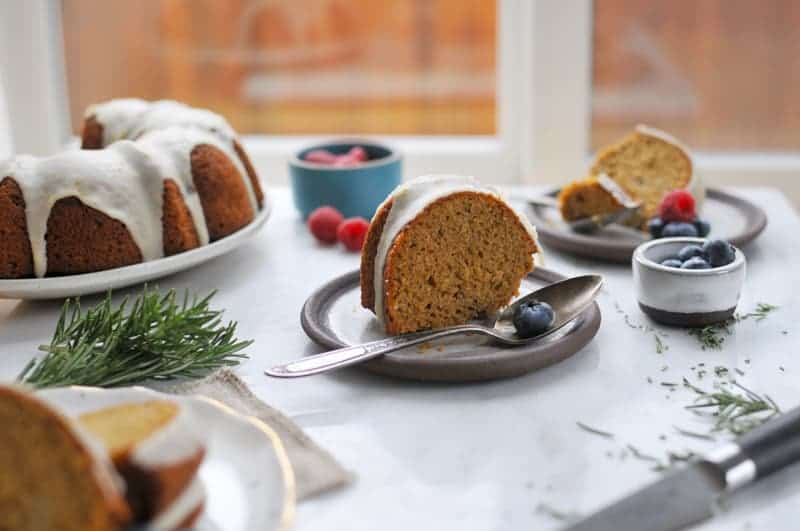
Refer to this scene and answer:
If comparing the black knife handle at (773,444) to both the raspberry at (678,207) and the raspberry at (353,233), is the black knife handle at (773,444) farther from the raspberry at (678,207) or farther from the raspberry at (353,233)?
the raspberry at (353,233)

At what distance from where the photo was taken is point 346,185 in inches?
67.0

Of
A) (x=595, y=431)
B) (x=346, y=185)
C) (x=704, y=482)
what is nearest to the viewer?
(x=704, y=482)

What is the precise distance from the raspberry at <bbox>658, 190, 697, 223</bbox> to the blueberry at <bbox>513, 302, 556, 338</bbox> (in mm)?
431

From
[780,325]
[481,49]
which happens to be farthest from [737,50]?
[780,325]

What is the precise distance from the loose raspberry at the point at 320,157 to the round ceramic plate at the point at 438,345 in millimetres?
484

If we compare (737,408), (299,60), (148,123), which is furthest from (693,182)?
(299,60)

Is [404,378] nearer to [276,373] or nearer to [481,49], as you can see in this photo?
[276,373]

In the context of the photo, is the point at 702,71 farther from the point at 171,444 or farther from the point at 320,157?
the point at 171,444

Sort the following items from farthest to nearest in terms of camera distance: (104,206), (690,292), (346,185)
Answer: (346,185) < (104,206) < (690,292)

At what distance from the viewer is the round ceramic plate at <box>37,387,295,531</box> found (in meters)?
0.81

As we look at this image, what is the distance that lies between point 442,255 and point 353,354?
0.18 meters

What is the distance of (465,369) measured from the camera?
1.08 m

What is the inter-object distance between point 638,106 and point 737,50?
0.26m

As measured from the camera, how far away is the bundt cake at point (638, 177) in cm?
158
